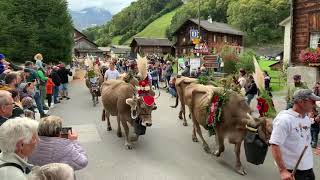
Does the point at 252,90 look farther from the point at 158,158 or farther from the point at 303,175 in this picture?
the point at 303,175

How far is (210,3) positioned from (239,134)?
10846 centimetres

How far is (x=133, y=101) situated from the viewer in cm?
966

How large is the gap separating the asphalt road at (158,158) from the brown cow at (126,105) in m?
0.56

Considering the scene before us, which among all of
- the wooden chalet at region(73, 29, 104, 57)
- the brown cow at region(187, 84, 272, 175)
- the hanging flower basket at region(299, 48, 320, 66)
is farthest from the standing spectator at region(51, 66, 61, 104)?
the wooden chalet at region(73, 29, 104, 57)

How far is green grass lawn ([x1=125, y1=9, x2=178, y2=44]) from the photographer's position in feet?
399

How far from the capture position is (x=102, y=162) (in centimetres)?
884

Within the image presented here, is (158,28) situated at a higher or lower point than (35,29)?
higher

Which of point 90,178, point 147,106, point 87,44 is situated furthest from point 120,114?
point 87,44

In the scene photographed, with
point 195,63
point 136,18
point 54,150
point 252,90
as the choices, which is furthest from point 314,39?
point 136,18

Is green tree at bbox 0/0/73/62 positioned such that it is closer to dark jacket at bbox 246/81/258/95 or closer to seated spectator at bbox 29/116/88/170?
dark jacket at bbox 246/81/258/95

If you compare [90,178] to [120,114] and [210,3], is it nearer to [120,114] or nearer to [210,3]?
[120,114]

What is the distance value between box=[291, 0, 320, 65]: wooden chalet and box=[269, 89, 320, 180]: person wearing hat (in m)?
15.3

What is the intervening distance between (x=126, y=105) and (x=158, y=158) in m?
1.77

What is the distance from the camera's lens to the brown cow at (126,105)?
955cm
